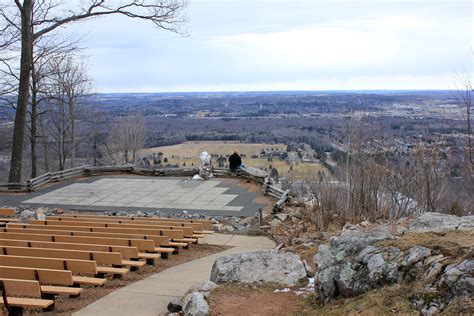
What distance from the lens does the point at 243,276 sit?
23.8 feet

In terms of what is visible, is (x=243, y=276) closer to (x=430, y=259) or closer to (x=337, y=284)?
(x=337, y=284)

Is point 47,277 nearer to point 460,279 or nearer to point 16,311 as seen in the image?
point 16,311

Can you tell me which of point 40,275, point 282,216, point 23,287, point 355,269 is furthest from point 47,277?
point 282,216

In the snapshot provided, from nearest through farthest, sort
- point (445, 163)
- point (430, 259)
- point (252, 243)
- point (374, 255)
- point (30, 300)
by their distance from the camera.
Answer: point (430, 259)
point (374, 255)
point (30, 300)
point (252, 243)
point (445, 163)

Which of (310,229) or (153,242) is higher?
(153,242)

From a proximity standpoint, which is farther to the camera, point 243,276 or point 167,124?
point 167,124

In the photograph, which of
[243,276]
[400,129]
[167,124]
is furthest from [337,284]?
[167,124]

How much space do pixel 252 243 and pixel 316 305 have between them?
23.2ft

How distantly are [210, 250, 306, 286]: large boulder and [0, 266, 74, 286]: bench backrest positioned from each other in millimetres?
2125

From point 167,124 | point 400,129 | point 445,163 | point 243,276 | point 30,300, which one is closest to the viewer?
point 30,300

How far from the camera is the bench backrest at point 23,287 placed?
6.12 m

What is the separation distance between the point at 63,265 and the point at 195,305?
2329mm

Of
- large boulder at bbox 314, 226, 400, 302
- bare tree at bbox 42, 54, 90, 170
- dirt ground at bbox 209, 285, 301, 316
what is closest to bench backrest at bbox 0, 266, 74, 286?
dirt ground at bbox 209, 285, 301, 316

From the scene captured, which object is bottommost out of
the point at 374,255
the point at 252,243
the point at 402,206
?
the point at 252,243
